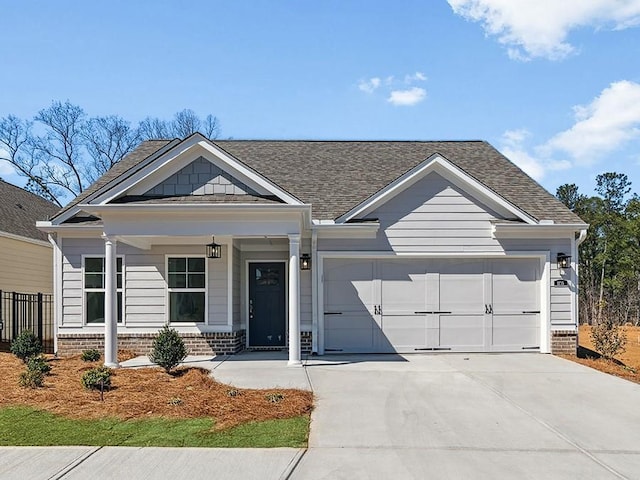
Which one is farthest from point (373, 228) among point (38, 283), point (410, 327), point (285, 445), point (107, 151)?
point (107, 151)

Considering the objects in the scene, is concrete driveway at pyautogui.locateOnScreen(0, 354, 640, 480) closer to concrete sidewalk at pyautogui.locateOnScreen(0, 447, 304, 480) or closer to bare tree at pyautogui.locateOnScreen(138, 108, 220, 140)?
concrete sidewalk at pyautogui.locateOnScreen(0, 447, 304, 480)

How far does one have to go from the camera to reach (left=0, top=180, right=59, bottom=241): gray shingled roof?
58.4 feet

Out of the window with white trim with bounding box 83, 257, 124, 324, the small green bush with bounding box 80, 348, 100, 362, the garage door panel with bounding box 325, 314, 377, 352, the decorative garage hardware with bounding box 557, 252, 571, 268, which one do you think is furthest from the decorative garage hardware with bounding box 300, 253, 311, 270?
the decorative garage hardware with bounding box 557, 252, 571, 268

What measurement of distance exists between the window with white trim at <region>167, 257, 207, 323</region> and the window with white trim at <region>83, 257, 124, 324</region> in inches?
46.6

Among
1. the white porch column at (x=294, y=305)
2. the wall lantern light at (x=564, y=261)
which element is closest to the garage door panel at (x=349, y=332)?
the white porch column at (x=294, y=305)

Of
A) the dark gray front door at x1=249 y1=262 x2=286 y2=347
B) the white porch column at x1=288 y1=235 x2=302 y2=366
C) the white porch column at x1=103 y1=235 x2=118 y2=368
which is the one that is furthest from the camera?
the dark gray front door at x1=249 y1=262 x2=286 y2=347

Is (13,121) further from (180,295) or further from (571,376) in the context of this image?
(571,376)

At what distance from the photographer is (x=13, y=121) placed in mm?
31812

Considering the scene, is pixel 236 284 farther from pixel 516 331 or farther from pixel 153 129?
pixel 153 129

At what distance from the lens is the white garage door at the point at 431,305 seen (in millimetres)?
12844

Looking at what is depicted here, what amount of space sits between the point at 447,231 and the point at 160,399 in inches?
297

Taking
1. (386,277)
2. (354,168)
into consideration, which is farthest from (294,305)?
(354,168)

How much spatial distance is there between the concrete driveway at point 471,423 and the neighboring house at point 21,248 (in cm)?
1151

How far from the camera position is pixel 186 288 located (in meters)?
13.0
